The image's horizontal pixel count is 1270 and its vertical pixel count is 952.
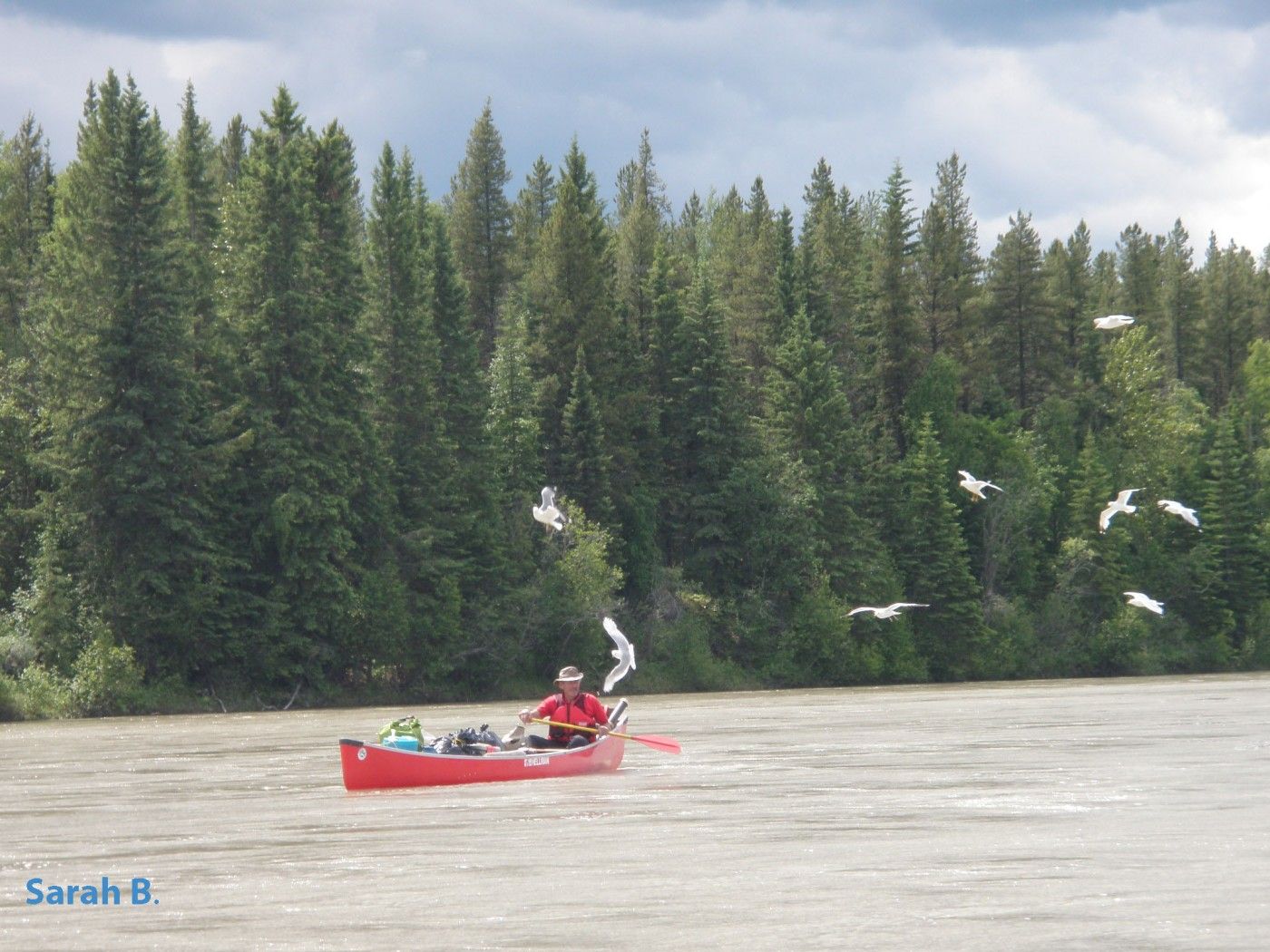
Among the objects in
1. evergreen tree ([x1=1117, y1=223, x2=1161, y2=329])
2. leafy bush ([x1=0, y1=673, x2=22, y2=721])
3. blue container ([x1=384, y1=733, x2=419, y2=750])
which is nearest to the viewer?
blue container ([x1=384, y1=733, x2=419, y2=750])

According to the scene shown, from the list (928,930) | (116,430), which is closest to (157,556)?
(116,430)

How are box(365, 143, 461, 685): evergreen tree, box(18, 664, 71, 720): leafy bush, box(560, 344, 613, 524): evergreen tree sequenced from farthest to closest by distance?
box(560, 344, 613, 524): evergreen tree, box(365, 143, 461, 685): evergreen tree, box(18, 664, 71, 720): leafy bush

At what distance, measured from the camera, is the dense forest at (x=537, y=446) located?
50406 mm

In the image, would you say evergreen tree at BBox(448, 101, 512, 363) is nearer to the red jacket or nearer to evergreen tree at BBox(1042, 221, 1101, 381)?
evergreen tree at BBox(1042, 221, 1101, 381)

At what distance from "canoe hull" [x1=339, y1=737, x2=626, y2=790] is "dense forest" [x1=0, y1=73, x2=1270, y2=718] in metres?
25.4

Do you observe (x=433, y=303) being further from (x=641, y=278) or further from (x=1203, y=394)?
(x=1203, y=394)

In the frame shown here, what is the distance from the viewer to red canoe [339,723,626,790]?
23.5m

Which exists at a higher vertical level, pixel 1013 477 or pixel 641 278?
pixel 641 278

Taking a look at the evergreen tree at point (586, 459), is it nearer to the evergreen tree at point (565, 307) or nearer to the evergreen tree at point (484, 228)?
the evergreen tree at point (565, 307)

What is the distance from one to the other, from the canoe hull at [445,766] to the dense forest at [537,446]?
999 inches

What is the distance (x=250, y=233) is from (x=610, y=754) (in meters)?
32.1

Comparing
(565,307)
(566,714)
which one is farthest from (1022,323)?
(566,714)

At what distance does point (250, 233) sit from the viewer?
178 ft

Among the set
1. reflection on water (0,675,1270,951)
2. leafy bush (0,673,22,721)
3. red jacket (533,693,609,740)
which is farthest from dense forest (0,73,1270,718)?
red jacket (533,693,609,740)
